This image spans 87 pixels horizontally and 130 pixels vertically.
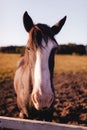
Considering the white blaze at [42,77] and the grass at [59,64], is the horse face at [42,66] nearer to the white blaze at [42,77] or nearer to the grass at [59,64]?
the white blaze at [42,77]

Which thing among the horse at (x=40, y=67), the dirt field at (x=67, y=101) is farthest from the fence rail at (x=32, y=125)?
the dirt field at (x=67, y=101)

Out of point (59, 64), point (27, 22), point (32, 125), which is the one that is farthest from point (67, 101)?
point (32, 125)

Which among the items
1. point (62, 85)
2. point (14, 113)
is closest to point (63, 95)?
point (62, 85)

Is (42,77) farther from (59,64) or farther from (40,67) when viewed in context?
(59,64)

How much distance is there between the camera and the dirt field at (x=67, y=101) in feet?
11.0

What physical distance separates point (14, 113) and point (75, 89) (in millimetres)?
717

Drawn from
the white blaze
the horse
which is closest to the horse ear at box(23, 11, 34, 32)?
the horse

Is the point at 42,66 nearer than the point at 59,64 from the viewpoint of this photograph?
Yes

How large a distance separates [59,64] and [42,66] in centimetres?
110

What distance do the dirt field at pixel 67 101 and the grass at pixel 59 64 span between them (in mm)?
61

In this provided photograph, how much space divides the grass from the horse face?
2.83ft

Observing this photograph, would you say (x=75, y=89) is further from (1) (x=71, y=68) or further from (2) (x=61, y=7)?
(2) (x=61, y=7)

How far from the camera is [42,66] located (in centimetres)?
247

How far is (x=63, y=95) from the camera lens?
3.61 meters
